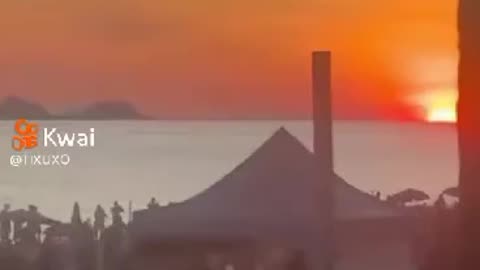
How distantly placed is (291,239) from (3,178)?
512 millimetres

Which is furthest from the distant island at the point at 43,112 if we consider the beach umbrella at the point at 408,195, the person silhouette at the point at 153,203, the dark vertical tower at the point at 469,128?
the dark vertical tower at the point at 469,128

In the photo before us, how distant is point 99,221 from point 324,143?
1.36 feet

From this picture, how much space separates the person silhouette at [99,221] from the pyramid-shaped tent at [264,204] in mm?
53

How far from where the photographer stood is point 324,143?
1.66m

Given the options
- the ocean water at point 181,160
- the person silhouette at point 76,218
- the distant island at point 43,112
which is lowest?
the person silhouette at point 76,218

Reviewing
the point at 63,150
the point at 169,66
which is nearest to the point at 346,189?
the point at 169,66

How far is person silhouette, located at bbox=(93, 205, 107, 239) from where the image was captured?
5.32 ft

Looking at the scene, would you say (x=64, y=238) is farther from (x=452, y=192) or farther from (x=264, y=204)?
(x=452, y=192)

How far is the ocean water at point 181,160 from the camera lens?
1.62 meters

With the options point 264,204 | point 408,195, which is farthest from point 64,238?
point 408,195

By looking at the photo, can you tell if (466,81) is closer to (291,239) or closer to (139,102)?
(291,239)

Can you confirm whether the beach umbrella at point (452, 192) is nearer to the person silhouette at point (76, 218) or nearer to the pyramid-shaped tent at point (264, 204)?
the pyramid-shaped tent at point (264, 204)

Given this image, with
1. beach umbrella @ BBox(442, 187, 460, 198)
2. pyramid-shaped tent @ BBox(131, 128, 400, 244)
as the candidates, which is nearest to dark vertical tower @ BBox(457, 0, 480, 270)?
beach umbrella @ BBox(442, 187, 460, 198)

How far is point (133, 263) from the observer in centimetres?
165
